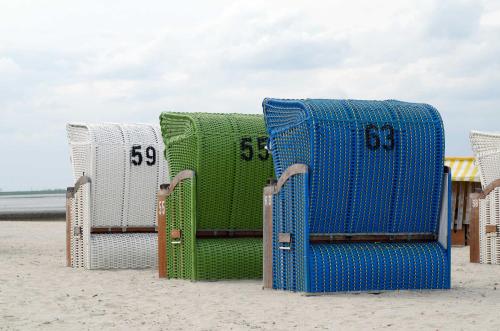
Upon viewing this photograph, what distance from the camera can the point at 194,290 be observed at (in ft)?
43.4

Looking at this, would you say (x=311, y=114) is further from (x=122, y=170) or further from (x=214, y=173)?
(x=122, y=170)

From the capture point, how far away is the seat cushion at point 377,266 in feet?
39.2

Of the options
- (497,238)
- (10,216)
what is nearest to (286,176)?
(497,238)

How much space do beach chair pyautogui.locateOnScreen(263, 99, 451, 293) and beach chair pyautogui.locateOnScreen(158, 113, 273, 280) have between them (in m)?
1.67

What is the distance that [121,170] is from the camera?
17.3m

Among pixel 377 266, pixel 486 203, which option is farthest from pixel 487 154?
pixel 377 266

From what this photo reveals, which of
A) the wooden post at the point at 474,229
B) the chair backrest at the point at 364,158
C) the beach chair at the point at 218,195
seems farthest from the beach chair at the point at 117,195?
the wooden post at the point at 474,229

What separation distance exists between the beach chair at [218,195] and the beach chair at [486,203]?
5.27 metres

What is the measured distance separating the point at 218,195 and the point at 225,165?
451mm

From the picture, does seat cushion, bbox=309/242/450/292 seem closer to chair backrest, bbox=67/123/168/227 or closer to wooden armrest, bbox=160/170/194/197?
wooden armrest, bbox=160/170/194/197

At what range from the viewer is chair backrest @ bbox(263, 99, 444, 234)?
39.0 feet

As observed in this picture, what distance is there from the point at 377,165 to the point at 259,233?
3.22 metres

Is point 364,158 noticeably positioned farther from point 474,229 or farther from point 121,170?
point 474,229

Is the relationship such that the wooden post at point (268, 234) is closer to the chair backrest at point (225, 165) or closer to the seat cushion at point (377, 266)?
the seat cushion at point (377, 266)
